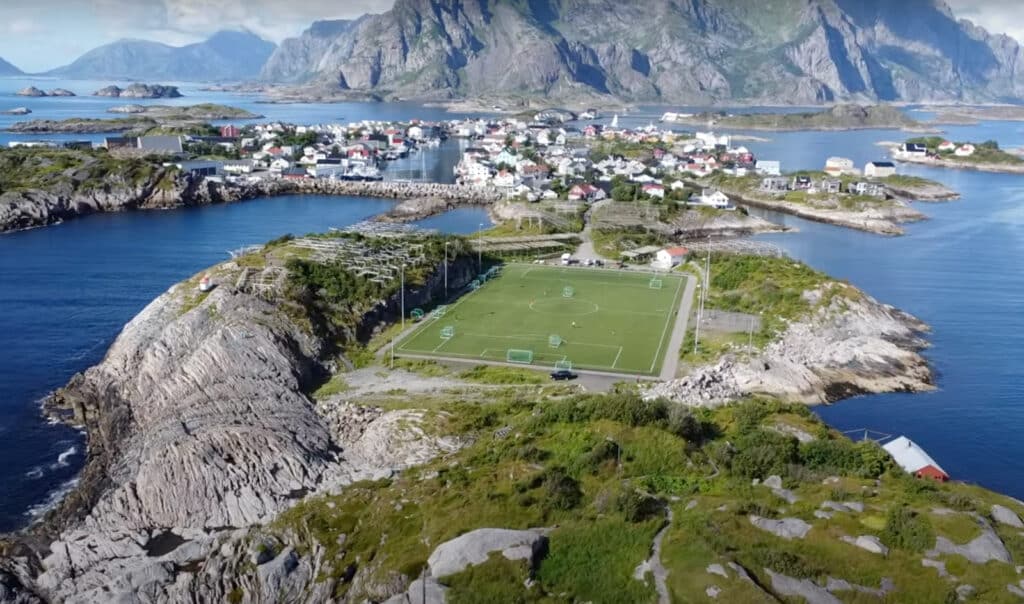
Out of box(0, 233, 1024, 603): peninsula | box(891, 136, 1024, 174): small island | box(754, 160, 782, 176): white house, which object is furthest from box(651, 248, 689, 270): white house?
box(891, 136, 1024, 174): small island

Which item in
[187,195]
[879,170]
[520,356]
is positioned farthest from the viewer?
→ [879,170]

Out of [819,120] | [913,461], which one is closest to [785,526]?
[913,461]

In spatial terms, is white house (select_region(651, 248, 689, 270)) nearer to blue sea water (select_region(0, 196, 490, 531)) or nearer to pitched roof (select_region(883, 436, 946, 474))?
blue sea water (select_region(0, 196, 490, 531))

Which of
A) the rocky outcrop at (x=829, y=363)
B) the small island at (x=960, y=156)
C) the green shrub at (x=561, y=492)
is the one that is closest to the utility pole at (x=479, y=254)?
the rocky outcrop at (x=829, y=363)

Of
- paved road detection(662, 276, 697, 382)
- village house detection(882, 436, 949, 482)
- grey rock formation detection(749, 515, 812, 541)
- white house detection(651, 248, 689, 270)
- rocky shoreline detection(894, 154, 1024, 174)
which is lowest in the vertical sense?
village house detection(882, 436, 949, 482)

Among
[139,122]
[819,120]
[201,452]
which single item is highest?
[819,120]

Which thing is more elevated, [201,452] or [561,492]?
[561,492]

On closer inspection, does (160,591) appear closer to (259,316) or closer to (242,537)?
(242,537)

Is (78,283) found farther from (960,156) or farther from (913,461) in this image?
(960,156)
